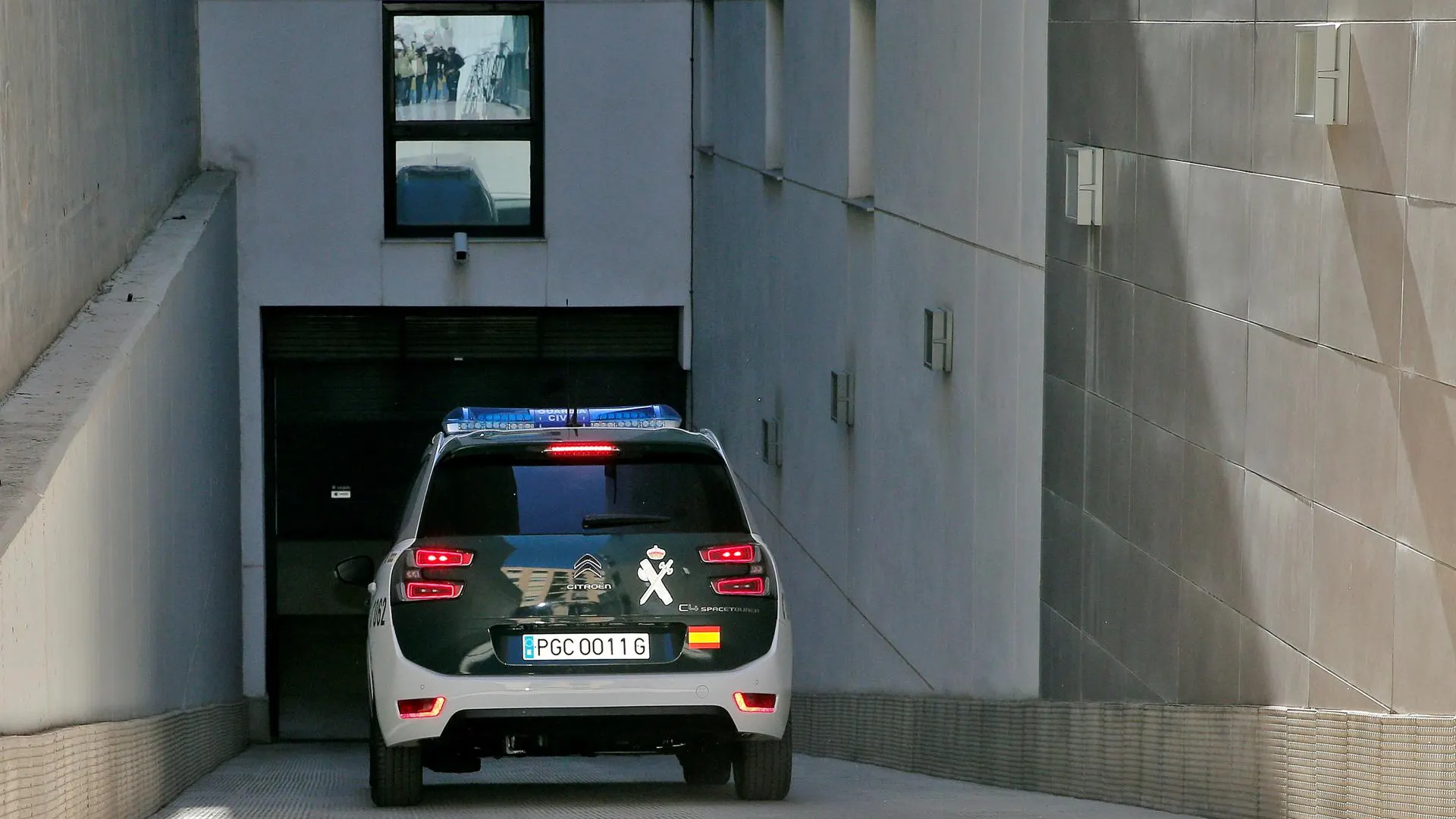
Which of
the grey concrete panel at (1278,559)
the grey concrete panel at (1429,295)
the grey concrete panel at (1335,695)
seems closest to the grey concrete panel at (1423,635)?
the grey concrete panel at (1335,695)

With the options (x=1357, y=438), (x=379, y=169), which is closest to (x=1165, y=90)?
(x=1357, y=438)

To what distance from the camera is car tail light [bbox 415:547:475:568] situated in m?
7.09

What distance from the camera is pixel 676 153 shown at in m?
18.8

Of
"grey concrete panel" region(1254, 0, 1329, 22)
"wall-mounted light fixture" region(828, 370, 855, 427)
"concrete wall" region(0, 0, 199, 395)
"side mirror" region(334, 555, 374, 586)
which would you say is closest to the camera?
"grey concrete panel" region(1254, 0, 1329, 22)

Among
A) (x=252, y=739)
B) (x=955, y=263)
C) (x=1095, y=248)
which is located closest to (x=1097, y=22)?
(x=1095, y=248)

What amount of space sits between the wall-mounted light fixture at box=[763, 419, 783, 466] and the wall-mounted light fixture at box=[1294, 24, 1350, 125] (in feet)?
31.3

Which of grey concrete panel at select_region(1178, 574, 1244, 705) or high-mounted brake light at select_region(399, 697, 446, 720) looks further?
high-mounted brake light at select_region(399, 697, 446, 720)

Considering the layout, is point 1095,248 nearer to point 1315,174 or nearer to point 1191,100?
point 1191,100

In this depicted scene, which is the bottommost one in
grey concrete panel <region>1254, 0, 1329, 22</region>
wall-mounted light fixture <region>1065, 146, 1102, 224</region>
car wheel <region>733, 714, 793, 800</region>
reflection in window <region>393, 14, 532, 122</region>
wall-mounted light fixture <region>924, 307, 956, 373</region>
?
car wheel <region>733, 714, 793, 800</region>

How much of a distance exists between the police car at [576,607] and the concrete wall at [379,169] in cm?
1144

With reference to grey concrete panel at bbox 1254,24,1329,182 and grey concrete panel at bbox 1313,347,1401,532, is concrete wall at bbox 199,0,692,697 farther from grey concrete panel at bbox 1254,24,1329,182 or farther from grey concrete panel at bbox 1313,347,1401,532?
grey concrete panel at bbox 1313,347,1401,532

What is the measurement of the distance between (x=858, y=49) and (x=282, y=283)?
8.00m

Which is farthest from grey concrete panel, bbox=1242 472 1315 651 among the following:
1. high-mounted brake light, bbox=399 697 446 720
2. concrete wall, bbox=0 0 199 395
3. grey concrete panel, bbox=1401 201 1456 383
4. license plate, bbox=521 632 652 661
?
concrete wall, bbox=0 0 199 395

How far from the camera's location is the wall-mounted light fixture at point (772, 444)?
49.6ft
